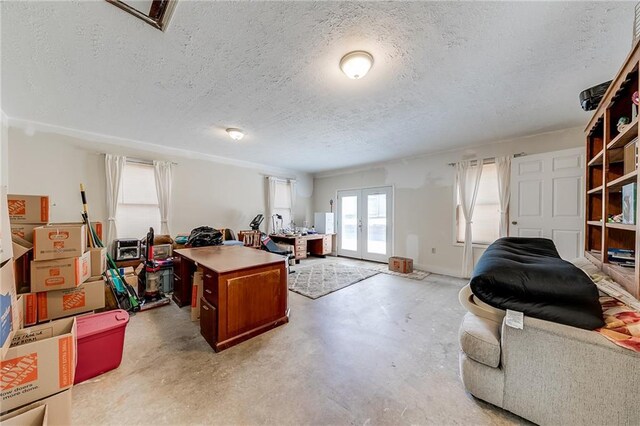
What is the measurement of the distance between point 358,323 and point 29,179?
4.99m

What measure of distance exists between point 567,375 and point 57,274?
3.86 m

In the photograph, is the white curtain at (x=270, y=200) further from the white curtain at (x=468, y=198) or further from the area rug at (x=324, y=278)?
the white curtain at (x=468, y=198)

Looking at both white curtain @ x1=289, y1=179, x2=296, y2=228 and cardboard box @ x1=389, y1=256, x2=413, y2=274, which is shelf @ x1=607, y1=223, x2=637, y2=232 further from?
white curtain @ x1=289, y1=179, x2=296, y2=228

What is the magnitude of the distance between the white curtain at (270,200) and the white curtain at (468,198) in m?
4.29

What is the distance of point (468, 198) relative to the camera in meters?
4.32

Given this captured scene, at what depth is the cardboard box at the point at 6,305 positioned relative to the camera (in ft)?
4.20

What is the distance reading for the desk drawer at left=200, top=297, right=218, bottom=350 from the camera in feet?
6.77

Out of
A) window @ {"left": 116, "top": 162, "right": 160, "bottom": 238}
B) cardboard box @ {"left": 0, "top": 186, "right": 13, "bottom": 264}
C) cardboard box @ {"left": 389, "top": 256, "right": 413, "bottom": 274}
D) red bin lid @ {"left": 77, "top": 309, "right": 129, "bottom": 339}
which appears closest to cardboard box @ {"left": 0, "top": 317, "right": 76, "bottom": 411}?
red bin lid @ {"left": 77, "top": 309, "right": 129, "bottom": 339}

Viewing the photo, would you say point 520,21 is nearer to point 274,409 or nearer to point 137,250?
point 274,409

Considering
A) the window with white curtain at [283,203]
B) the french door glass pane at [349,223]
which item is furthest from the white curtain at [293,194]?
the french door glass pane at [349,223]

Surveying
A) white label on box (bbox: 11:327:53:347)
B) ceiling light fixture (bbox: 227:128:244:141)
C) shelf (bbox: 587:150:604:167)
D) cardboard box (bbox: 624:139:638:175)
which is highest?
ceiling light fixture (bbox: 227:128:244:141)

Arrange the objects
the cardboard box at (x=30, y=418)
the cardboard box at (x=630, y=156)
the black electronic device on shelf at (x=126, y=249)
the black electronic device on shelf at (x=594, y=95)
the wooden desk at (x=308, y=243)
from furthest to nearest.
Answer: the wooden desk at (x=308, y=243)
the black electronic device on shelf at (x=126, y=249)
the black electronic device on shelf at (x=594, y=95)
the cardboard box at (x=630, y=156)
the cardboard box at (x=30, y=418)

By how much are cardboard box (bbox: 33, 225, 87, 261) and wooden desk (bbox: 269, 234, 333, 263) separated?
389 centimetres

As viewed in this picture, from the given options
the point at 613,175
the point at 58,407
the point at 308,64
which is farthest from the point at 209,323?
the point at 613,175
